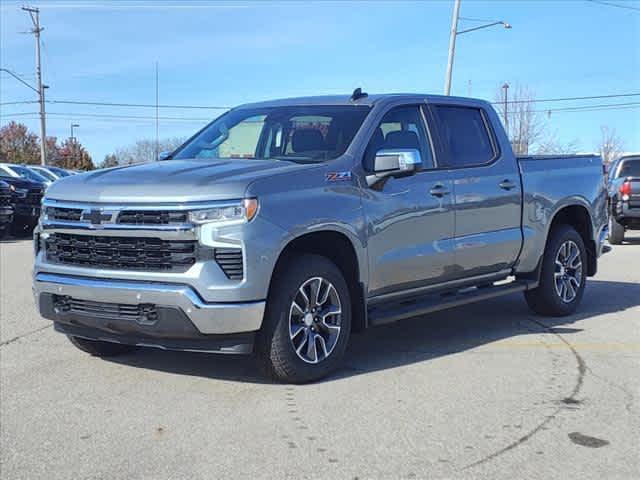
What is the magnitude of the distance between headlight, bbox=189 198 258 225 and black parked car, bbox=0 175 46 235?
47.7 feet

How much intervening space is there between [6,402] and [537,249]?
480 centimetres

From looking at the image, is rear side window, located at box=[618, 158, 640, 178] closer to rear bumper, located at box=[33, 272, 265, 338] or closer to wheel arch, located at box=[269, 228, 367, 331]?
wheel arch, located at box=[269, 228, 367, 331]

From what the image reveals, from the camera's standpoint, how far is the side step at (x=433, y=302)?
583cm

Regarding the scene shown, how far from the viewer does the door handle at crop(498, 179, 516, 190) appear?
6887 millimetres

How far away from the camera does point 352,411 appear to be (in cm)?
470

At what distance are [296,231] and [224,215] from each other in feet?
1.73

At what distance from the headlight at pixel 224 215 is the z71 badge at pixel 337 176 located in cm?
80

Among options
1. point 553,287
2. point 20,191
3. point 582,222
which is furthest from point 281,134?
point 20,191

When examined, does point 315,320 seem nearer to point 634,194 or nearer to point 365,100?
point 365,100

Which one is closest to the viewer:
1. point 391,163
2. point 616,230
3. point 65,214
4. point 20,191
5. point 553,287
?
point 65,214

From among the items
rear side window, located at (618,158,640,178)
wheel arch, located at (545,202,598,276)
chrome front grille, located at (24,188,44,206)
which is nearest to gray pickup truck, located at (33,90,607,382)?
wheel arch, located at (545,202,598,276)

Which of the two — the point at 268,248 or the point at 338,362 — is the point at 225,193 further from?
the point at 338,362

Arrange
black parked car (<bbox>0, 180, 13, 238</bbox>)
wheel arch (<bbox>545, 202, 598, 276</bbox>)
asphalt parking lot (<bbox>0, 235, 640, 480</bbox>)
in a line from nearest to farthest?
asphalt parking lot (<bbox>0, 235, 640, 480</bbox>)
wheel arch (<bbox>545, 202, 598, 276</bbox>)
black parked car (<bbox>0, 180, 13, 238</bbox>)

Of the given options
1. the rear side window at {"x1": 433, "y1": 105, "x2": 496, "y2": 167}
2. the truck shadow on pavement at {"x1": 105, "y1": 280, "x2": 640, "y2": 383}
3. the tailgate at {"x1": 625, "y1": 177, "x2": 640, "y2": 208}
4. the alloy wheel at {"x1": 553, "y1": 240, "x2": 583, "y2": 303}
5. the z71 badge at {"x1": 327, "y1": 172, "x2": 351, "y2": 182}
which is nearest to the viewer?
the z71 badge at {"x1": 327, "y1": 172, "x2": 351, "y2": 182}
